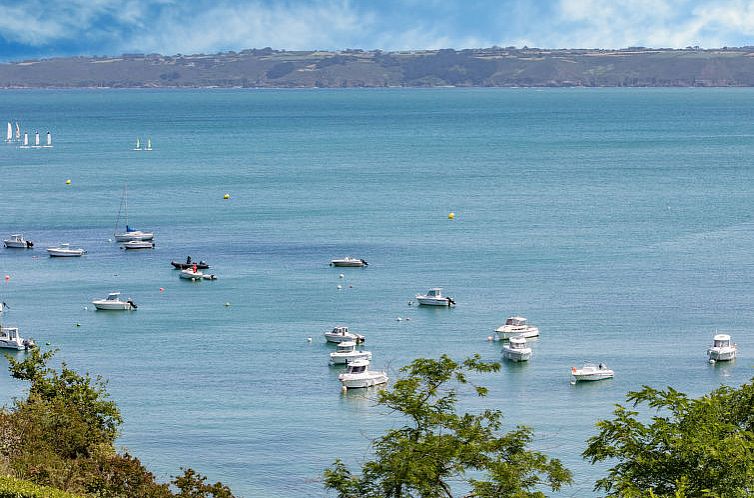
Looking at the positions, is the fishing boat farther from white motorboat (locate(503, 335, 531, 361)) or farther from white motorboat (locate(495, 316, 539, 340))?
white motorboat (locate(503, 335, 531, 361))

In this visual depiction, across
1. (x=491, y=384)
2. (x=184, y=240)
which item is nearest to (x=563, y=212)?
(x=184, y=240)

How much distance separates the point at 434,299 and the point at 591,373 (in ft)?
57.2

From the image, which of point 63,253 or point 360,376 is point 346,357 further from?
point 63,253

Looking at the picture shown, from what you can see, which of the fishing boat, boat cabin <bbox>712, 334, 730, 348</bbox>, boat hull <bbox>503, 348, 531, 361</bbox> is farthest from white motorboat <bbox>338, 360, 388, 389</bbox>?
the fishing boat

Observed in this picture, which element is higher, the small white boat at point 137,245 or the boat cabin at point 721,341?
the small white boat at point 137,245

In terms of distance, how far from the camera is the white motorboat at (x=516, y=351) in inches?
2498

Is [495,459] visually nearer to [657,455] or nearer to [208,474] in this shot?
[657,455]

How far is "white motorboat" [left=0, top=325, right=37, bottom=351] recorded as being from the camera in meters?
65.2

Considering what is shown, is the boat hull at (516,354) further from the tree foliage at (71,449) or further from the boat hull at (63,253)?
the boat hull at (63,253)

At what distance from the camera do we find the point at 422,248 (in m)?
96.1

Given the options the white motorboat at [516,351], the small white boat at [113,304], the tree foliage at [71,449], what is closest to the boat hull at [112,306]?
the small white boat at [113,304]

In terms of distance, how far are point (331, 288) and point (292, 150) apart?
115 metres

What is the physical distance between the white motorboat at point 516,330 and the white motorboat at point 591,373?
6.73 m

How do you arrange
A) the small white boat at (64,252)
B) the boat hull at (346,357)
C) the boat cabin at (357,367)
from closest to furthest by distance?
1. the boat cabin at (357,367)
2. the boat hull at (346,357)
3. the small white boat at (64,252)
